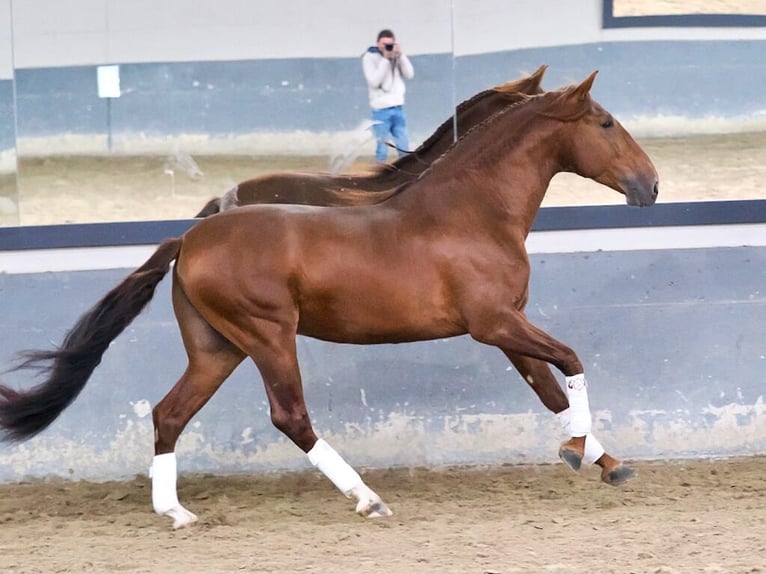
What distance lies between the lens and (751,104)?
240 inches

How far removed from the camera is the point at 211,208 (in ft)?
19.3

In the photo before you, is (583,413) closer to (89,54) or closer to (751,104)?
(751,104)

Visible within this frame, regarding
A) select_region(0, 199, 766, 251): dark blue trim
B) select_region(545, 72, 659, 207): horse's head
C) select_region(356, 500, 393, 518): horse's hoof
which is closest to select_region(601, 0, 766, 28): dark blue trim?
select_region(0, 199, 766, 251): dark blue trim

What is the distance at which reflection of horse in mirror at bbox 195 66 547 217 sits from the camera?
212 inches

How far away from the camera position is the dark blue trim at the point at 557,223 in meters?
5.71

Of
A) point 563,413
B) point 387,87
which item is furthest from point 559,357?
point 387,87

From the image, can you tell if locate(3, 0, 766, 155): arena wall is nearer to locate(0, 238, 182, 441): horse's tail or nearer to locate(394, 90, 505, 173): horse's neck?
locate(394, 90, 505, 173): horse's neck

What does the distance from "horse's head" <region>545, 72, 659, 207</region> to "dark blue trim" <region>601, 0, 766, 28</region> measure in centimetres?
126

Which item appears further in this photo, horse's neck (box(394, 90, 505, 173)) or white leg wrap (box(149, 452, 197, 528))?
horse's neck (box(394, 90, 505, 173))

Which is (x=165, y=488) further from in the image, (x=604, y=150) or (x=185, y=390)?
(x=604, y=150)

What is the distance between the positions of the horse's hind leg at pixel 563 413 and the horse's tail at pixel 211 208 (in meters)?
1.73

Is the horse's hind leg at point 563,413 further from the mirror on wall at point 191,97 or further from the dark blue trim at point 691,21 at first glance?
the dark blue trim at point 691,21

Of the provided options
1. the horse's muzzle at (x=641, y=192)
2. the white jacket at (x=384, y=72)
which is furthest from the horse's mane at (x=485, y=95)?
the horse's muzzle at (x=641, y=192)

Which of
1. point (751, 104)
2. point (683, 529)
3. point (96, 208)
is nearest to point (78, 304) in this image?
point (96, 208)
